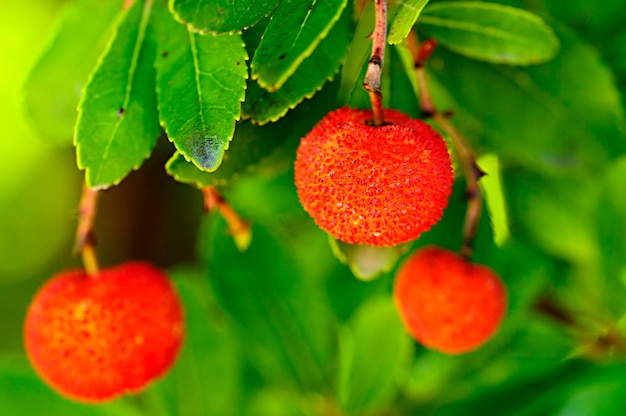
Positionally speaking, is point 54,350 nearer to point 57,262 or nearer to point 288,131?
point 288,131

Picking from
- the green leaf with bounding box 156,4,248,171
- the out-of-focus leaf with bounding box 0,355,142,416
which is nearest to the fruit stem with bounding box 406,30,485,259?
the green leaf with bounding box 156,4,248,171

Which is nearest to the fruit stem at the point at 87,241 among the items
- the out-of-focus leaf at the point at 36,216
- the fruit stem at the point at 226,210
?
the fruit stem at the point at 226,210

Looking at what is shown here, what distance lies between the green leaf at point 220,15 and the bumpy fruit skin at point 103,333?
0.45m

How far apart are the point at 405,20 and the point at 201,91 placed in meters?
0.22

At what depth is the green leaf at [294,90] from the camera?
82 centimetres

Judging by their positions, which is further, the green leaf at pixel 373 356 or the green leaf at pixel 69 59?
the green leaf at pixel 373 356

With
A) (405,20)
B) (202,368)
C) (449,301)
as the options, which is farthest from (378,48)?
(202,368)

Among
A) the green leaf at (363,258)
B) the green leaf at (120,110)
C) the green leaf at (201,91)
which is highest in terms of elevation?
the green leaf at (201,91)

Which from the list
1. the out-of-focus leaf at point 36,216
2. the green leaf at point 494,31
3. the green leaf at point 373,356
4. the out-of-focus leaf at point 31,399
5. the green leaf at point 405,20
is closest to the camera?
the green leaf at point 405,20

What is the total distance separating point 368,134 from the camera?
77 centimetres

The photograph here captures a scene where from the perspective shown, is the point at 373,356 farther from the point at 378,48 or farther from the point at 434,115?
the point at 378,48

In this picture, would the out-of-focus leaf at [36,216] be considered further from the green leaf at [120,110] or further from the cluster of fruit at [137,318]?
the green leaf at [120,110]

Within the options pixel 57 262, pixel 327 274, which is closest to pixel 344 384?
pixel 327 274

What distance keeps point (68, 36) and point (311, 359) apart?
2.47ft
